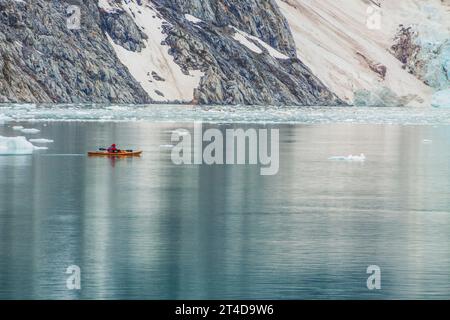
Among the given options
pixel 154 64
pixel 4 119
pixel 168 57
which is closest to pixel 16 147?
pixel 4 119

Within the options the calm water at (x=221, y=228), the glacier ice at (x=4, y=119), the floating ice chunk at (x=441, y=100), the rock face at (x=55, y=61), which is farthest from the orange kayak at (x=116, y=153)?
the floating ice chunk at (x=441, y=100)

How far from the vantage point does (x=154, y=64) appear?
166 meters

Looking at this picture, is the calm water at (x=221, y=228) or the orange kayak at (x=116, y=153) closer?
A: the calm water at (x=221, y=228)

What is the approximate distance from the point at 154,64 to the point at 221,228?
136m

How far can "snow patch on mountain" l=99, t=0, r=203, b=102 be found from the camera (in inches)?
6319

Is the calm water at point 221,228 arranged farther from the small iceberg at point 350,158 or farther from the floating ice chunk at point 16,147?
the floating ice chunk at point 16,147

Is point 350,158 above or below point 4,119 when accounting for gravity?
below

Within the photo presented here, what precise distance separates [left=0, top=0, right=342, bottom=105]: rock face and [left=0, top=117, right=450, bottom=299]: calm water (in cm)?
9143

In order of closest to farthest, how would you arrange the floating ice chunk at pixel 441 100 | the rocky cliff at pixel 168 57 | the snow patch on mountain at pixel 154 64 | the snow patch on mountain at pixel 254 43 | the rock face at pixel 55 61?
the rock face at pixel 55 61 → the rocky cliff at pixel 168 57 → the snow patch on mountain at pixel 154 64 → the floating ice chunk at pixel 441 100 → the snow patch on mountain at pixel 254 43

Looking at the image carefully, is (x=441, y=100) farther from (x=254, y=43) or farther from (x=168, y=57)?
(x=168, y=57)

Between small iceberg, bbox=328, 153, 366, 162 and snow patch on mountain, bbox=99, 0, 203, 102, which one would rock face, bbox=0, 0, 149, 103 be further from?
small iceberg, bbox=328, 153, 366, 162

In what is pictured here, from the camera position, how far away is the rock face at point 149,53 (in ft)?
474

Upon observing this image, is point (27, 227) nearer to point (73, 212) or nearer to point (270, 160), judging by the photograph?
point (73, 212)

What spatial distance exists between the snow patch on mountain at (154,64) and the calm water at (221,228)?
106421 mm
